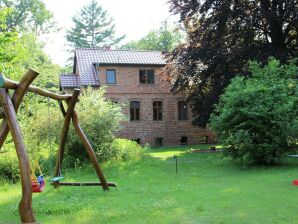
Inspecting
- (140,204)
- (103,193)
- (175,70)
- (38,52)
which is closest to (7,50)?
(103,193)

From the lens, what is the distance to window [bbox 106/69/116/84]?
3300 centimetres

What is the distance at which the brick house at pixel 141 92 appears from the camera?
33031 millimetres

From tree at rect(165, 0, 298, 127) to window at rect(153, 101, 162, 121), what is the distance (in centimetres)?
890

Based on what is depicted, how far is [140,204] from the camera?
29.4ft

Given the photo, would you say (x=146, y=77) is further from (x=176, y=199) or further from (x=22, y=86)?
(x=22, y=86)

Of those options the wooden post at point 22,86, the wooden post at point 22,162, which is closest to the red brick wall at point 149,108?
the wooden post at point 22,86

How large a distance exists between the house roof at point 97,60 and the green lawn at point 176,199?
59.7 feet

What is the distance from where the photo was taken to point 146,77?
112 ft

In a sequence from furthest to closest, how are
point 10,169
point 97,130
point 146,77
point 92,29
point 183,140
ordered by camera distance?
1. point 92,29
2. point 183,140
3. point 146,77
4. point 97,130
5. point 10,169

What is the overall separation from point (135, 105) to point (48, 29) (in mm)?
21712

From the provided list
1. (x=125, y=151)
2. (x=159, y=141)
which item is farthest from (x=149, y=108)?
(x=125, y=151)

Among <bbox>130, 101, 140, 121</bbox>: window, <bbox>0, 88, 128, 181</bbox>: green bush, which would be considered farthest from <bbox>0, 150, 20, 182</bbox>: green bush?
<bbox>130, 101, 140, 121</bbox>: window

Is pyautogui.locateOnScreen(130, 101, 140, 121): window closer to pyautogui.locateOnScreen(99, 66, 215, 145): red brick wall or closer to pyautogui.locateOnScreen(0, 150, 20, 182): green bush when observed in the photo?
pyautogui.locateOnScreen(99, 66, 215, 145): red brick wall

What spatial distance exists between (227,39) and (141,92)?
11361mm
